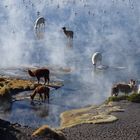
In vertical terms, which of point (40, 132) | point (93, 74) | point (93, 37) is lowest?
point (40, 132)

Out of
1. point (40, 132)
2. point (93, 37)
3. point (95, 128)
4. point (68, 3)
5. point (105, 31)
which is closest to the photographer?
point (40, 132)

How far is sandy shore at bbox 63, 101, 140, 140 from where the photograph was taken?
97.3 ft

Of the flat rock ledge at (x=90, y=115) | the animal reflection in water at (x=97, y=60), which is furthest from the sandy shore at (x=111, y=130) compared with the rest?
the animal reflection in water at (x=97, y=60)

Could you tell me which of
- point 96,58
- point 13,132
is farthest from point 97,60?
point 13,132

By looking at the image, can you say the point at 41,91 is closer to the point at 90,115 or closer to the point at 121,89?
the point at 90,115

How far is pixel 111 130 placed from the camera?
1215 inches

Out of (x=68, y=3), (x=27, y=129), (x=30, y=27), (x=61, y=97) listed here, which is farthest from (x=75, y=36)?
(x=27, y=129)

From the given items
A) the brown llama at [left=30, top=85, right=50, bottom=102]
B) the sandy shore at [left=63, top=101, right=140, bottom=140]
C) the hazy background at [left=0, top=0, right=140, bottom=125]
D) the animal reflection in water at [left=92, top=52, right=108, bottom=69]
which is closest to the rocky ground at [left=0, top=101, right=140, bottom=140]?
the sandy shore at [left=63, top=101, right=140, bottom=140]

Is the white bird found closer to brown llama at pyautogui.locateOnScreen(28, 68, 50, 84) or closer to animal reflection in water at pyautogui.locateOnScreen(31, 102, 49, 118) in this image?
brown llama at pyautogui.locateOnScreen(28, 68, 50, 84)

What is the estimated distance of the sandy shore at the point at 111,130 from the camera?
97.3ft

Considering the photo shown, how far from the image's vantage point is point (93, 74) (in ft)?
159

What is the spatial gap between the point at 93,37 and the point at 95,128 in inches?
1530

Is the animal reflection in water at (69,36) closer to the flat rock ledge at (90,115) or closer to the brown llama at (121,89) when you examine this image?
the brown llama at (121,89)

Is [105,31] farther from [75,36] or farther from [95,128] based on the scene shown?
[95,128]
